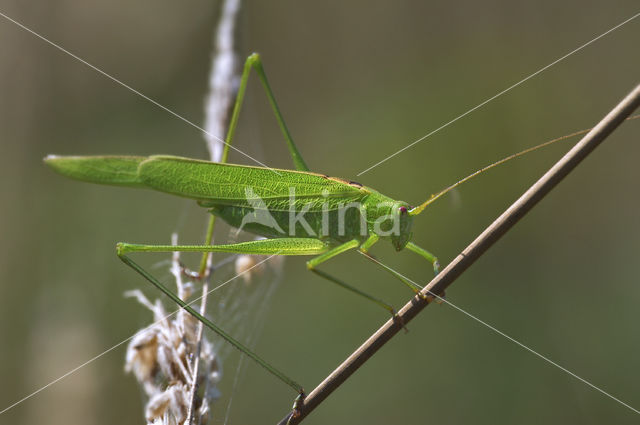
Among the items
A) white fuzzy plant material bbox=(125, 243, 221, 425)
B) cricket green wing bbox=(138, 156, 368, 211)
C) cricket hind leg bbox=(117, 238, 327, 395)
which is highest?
cricket green wing bbox=(138, 156, 368, 211)

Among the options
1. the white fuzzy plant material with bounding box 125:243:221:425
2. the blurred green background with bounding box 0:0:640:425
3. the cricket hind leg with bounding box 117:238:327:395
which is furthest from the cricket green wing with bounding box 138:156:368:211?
the blurred green background with bounding box 0:0:640:425

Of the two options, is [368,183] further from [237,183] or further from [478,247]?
[478,247]

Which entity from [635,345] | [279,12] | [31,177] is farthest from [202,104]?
[635,345]

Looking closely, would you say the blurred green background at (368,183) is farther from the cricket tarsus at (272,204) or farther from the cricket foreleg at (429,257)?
the cricket foreleg at (429,257)

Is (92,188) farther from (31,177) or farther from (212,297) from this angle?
(212,297)

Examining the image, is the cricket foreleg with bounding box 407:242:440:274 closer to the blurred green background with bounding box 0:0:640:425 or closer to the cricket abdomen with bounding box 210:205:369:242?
the cricket abdomen with bounding box 210:205:369:242

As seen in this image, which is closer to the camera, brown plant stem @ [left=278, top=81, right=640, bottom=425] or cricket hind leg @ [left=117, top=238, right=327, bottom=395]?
brown plant stem @ [left=278, top=81, right=640, bottom=425]
